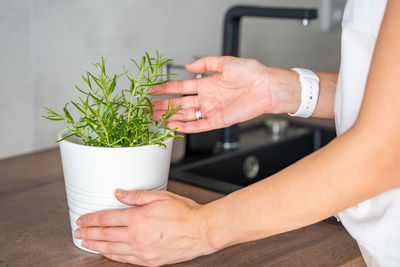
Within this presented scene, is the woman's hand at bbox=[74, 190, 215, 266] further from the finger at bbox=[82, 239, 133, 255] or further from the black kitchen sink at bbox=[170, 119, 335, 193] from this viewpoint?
the black kitchen sink at bbox=[170, 119, 335, 193]

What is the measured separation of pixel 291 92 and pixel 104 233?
45cm

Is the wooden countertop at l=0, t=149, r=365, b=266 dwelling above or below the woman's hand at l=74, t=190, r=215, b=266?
below

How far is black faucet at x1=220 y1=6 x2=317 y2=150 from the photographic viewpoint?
1.34 metres

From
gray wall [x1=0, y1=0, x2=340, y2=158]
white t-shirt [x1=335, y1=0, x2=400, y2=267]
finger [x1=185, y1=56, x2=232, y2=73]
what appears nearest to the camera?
white t-shirt [x1=335, y1=0, x2=400, y2=267]

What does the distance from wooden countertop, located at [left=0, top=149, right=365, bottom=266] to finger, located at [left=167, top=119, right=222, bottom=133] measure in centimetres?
14

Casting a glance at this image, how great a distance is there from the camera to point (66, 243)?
2.54 feet

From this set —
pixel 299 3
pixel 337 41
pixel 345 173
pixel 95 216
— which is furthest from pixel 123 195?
pixel 337 41

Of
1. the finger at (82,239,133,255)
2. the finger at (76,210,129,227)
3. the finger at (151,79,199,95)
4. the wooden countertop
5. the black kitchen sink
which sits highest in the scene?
the finger at (151,79,199,95)

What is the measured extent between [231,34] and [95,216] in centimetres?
82

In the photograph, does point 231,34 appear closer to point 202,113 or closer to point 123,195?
point 202,113

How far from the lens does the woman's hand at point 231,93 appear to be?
93 centimetres

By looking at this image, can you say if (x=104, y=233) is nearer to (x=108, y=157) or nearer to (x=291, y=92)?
(x=108, y=157)

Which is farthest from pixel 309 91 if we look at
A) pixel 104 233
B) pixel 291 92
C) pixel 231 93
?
pixel 104 233

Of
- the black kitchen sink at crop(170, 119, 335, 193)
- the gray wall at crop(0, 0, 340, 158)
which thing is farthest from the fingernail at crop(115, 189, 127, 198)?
the gray wall at crop(0, 0, 340, 158)
